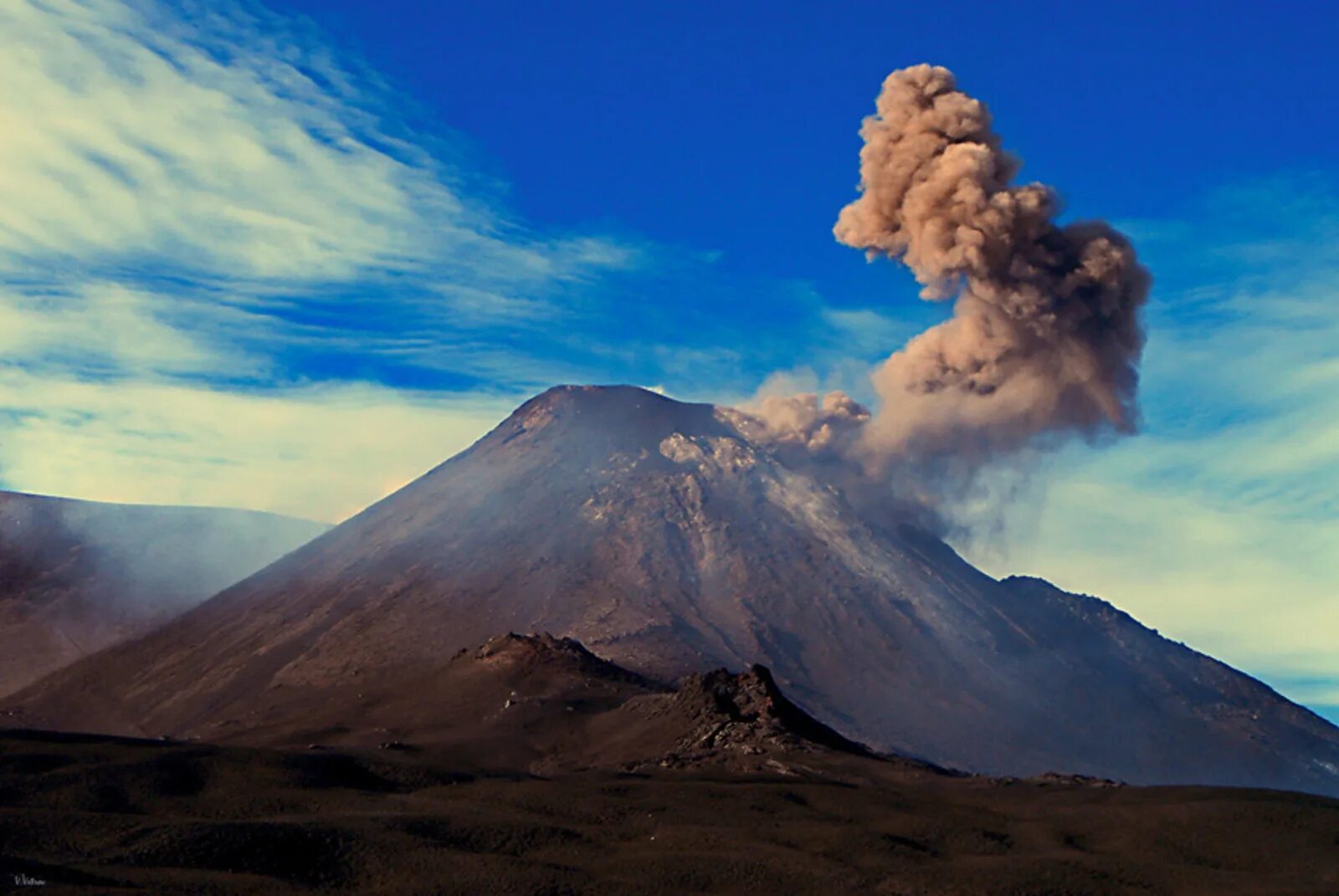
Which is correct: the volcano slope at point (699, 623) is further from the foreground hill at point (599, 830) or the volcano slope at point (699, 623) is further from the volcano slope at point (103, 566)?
the foreground hill at point (599, 830)

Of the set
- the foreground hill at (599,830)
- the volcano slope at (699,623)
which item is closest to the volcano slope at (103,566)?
the volcano slope at (699,623)

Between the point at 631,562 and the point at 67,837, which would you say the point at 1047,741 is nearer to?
the point at 631,562

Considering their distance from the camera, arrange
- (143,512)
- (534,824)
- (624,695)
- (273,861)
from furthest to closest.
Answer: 1. (143,512)
2. (624,695)
3. (534,824)
4. (273,861)

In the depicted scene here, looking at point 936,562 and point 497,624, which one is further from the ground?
point 936,562

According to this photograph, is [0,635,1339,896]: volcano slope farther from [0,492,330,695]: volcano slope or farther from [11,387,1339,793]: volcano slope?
[0,492,330,695]: volcano slope

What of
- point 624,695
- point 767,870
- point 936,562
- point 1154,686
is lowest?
point 767,870

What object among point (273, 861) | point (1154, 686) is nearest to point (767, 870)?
point (273, 861)

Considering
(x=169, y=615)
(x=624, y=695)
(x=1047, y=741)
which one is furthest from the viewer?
(x=169, y=615)

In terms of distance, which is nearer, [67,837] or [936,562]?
[67,837]
